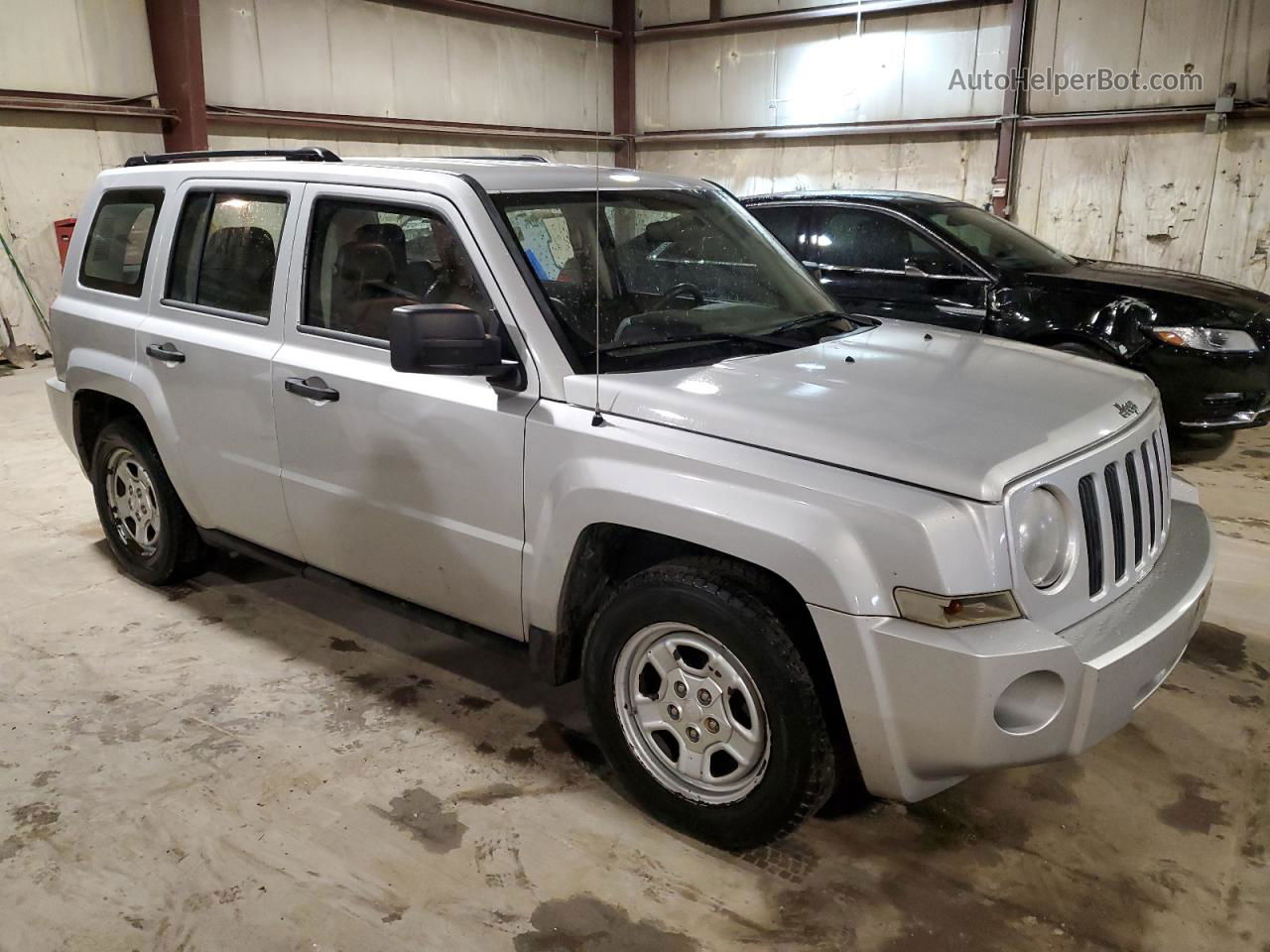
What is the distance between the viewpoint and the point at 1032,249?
7.11m

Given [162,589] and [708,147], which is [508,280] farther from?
[708,147]

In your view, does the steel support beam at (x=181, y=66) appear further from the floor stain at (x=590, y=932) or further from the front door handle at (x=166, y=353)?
the floor stain at (x=590, y=932)

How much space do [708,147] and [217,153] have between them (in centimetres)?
1138

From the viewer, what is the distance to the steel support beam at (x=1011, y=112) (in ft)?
37.6

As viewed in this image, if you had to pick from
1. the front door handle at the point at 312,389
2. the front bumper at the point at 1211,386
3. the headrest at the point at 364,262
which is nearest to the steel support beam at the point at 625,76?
the front bumper at the point at 1211,386

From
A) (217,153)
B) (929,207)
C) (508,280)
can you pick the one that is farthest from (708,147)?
(508,280)

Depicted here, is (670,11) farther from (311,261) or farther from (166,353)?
(311,261)

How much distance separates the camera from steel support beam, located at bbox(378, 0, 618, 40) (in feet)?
41.8

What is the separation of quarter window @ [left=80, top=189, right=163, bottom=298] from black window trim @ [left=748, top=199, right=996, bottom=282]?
173 inches

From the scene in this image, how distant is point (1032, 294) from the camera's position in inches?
254

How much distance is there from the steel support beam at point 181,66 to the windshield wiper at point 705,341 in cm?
920

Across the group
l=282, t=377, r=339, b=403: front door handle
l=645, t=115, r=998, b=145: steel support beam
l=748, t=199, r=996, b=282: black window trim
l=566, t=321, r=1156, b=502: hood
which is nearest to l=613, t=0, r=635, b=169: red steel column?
l=645, t=115, r=998, b=145: steel support beam

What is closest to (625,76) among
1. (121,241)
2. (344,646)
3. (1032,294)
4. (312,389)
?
(1032,294)

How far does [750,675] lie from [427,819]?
1.07 m
